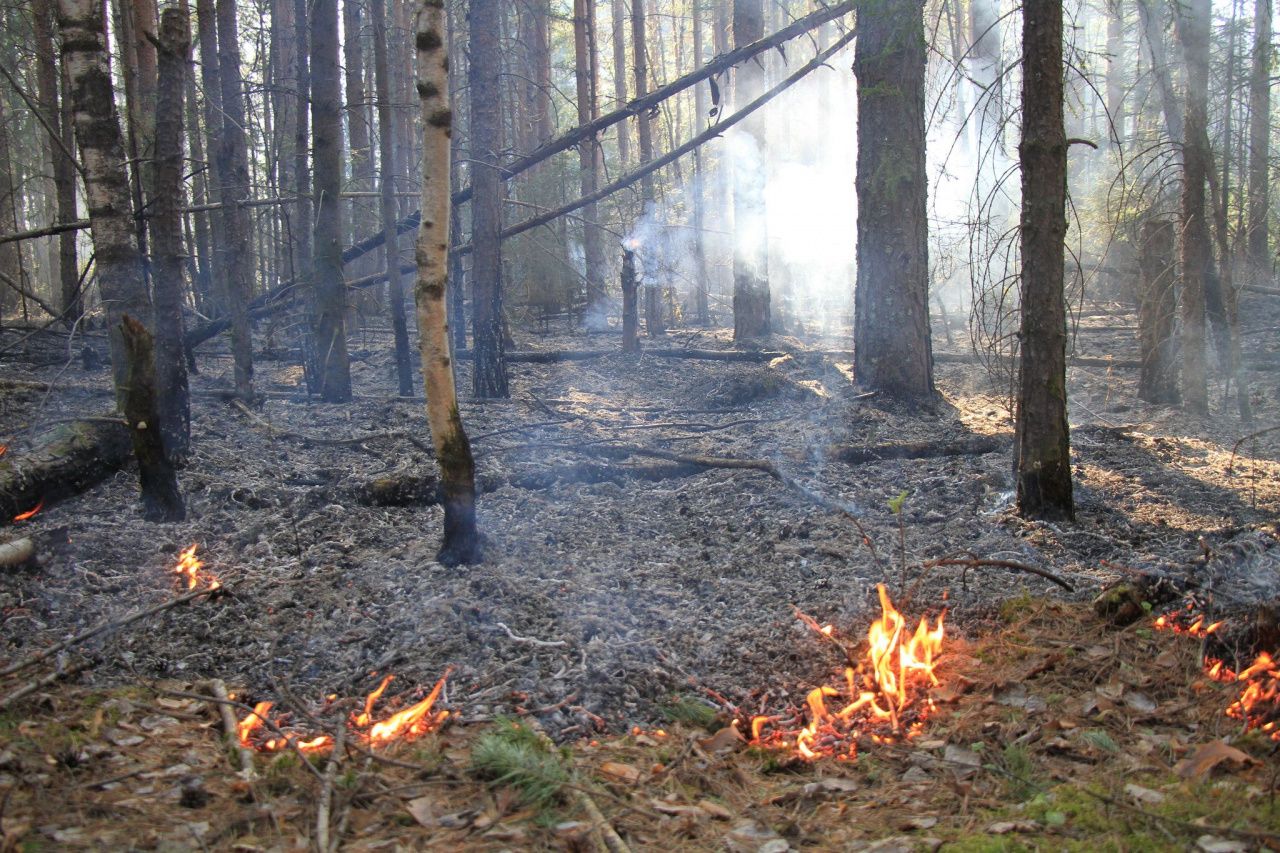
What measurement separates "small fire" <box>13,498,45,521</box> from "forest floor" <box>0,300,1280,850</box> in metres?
0.12

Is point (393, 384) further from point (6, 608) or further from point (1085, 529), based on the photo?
point (1085, 529)

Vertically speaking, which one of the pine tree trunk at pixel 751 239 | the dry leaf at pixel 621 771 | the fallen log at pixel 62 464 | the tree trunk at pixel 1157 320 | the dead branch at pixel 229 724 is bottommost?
the dry leaf at pixel 621 771

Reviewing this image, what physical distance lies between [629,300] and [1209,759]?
12714 millimetres

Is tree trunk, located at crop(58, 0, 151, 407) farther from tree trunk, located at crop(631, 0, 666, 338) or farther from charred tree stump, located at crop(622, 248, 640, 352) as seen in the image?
tree trunk, located at crop(631, 0, 666, 338)

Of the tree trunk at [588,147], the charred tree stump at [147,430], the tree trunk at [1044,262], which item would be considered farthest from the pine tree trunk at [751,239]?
the charred tree stump at [147,430]

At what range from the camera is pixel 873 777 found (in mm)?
3598

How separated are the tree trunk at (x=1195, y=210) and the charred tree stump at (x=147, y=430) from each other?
9632 millimetres

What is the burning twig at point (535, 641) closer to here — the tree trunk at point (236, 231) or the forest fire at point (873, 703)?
the forest fire at point (873, 703)

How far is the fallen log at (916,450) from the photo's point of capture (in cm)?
829

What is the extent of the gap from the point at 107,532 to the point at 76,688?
7.62 ft

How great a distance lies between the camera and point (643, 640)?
4.94m

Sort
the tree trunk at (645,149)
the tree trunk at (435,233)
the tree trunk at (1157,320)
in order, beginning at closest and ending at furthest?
1. the tree trunk at (435,233)
2. the tree trunk at (1157,320)
3. the tree trunk at (645,149)

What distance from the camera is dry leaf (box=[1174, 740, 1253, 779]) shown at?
3.28 metres

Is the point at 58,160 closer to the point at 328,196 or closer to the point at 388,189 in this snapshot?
the point at 328,196
